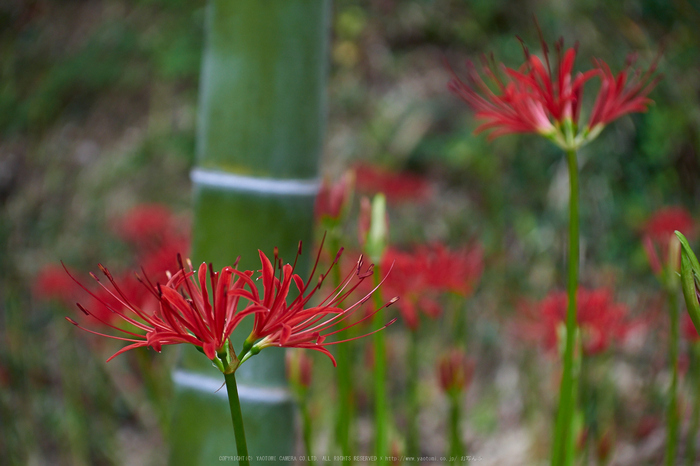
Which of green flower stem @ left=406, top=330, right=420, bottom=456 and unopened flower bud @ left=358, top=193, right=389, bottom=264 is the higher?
unopened flower bud @ left=358, top=193, right=389, bottom=264

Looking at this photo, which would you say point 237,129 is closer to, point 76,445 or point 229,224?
point 229,224

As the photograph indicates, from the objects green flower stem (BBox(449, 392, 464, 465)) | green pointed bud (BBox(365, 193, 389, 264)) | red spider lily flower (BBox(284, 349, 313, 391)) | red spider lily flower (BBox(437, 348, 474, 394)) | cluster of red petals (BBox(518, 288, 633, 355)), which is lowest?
green flower stem (BBox(449, 392, 464, 465))

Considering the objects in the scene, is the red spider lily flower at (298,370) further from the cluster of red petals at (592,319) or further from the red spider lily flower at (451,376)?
the cluster of red petals at (592,319)

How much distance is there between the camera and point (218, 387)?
2.58 ft

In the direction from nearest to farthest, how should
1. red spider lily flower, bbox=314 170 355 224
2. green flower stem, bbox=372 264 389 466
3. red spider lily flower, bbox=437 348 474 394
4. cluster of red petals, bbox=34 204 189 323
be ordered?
green flower stem, bbox=372 264 389 466
red spider lily flower, bbox=314 170 355 224
red spider lily flower, bbox=437 348 474 394
cluster of red petals, bbox=34 204 189 323

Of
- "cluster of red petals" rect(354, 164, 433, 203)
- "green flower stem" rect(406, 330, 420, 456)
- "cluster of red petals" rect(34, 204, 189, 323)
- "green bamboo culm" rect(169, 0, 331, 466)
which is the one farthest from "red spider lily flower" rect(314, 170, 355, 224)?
"cluster of red petals" rect(354, 164, 433, 203)

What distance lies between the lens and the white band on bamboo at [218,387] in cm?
79

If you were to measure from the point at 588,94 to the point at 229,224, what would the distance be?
4.99ft

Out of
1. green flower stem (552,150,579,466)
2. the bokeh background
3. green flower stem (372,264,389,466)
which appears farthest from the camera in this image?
the bokeh background

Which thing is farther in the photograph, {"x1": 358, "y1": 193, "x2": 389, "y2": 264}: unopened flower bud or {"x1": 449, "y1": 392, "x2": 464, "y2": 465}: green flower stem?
{"x1": 449, "y1": 392, "x2": 464, "y2": 465}: green flower stem

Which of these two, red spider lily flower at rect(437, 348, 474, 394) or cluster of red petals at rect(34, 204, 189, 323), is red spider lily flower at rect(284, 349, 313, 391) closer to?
red spider lily flower at rect(437, 348, 474, 394)

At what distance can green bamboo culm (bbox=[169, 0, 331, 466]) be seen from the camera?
78 cm

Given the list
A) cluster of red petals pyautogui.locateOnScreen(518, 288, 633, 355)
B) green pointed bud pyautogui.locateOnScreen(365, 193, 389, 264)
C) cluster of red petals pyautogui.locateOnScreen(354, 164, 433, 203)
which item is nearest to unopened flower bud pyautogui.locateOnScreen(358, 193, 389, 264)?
green pointed bud pyautogui.locateOnScreen(365, 193, 389, 264)

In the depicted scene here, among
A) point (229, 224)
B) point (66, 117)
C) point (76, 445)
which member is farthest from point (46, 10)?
point (229, 224)
